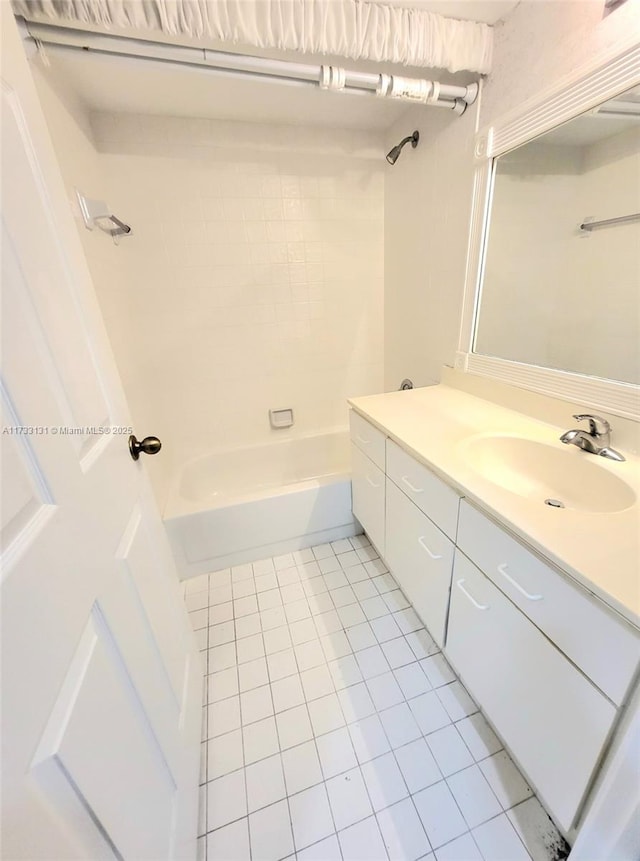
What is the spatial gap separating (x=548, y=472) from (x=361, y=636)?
96 centimetres

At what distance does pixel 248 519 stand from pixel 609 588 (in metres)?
1.43

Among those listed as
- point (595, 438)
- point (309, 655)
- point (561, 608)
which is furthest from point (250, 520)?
point (595, 438)

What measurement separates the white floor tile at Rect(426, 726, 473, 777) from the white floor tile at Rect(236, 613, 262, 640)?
2.40 ft

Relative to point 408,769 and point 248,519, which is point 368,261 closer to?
point 248,519

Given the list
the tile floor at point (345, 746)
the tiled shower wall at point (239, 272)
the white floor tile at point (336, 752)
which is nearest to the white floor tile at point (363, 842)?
the tile floor at point (345, 746)

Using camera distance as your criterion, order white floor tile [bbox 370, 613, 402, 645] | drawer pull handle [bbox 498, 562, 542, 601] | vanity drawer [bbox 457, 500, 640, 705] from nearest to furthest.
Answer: vanity drawer [bbox 457, 500, 640, 705]
drawer pull handle [bbox 498, 562, 542, 601]
white floor tile [bbox 370, 613, 402, 645]

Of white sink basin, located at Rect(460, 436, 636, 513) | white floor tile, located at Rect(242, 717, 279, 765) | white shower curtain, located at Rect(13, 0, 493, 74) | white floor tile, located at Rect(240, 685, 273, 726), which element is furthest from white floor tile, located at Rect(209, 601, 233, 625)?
white shower curtain, located at Rect(13, 0, 493, 74)

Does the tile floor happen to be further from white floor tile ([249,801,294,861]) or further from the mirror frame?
the mirror frame

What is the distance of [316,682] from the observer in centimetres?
122

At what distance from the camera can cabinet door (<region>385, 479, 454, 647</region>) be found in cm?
108

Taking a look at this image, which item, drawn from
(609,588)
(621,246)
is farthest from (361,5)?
(609,588)

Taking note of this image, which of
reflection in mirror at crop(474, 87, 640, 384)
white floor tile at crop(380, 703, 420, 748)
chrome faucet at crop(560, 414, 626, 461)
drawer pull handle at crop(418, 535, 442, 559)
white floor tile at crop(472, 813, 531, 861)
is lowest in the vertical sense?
white floor tile at crop(472, 813, 531, 861)

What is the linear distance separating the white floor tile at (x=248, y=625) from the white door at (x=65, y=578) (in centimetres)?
56

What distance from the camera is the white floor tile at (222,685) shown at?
1.20m
